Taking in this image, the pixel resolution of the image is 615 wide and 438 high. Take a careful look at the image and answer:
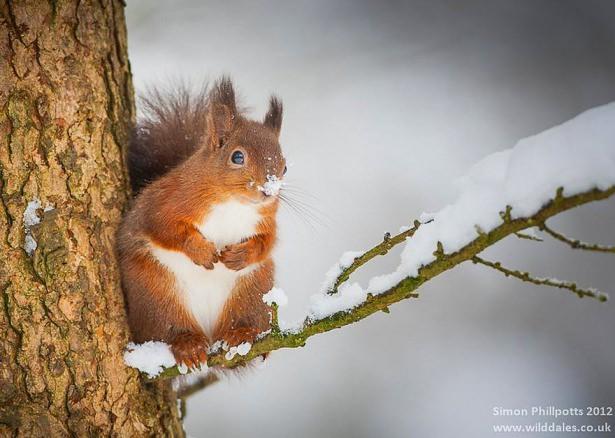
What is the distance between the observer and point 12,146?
6.32ft

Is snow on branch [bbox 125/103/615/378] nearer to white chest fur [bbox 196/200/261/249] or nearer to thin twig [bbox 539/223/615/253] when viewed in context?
thin twig [bbox 539/223/615/253]

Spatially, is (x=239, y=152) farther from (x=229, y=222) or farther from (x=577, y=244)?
(x=577, y=244)

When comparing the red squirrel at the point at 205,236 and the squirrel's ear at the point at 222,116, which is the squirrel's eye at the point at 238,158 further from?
the squirrel's ear at the point at 222,116

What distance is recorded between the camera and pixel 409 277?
1.57m

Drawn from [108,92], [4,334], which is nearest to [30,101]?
[108,92]

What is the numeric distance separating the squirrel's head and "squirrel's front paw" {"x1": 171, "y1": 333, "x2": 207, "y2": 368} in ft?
1.65

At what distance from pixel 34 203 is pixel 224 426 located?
271 cm

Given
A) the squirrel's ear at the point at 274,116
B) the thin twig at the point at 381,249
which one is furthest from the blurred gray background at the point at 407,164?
the thin twig at the point at 381,249

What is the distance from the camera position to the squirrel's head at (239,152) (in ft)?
7.28

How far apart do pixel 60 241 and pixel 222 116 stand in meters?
0.73

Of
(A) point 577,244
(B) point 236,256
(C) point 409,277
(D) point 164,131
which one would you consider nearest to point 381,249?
(C) point 409,277

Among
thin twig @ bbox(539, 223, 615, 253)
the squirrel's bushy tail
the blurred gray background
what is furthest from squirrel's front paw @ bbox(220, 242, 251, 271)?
the blurred gray background

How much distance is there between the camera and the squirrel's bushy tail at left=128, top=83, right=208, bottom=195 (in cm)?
239

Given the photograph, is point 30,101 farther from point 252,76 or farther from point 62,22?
point 252,76
